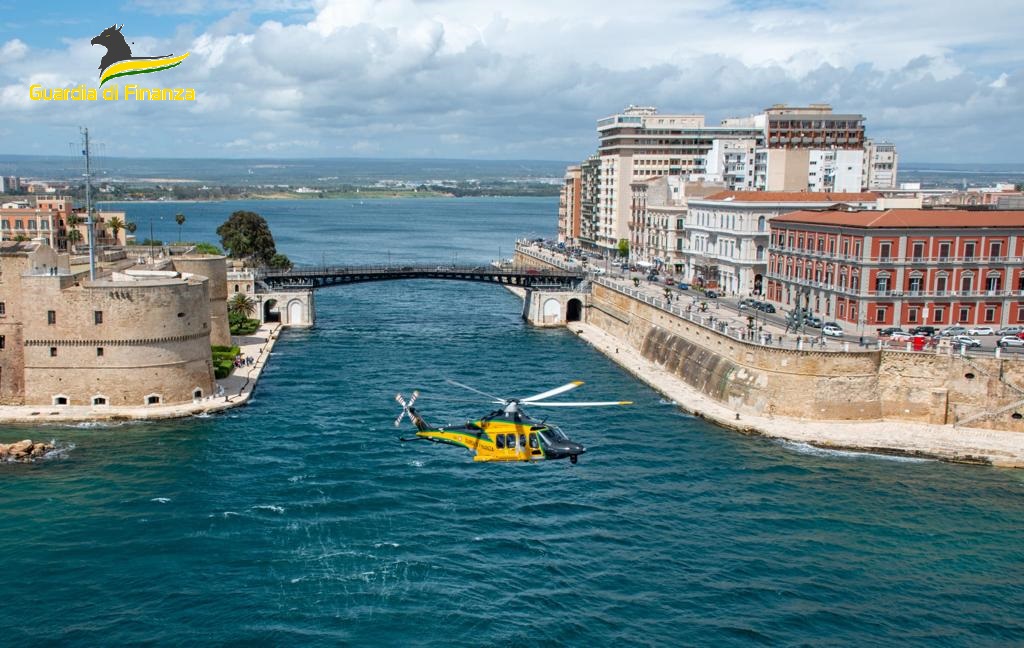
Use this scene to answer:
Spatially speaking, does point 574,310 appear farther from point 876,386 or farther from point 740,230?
point 876,386

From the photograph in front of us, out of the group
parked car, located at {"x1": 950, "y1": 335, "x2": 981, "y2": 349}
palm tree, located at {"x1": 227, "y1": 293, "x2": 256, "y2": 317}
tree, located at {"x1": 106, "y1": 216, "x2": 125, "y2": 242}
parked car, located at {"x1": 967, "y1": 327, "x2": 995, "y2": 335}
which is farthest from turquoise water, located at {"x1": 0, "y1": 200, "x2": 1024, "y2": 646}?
tree, located at {"x1": 106, "y1": 216, "x2": 125, "y2": 242}

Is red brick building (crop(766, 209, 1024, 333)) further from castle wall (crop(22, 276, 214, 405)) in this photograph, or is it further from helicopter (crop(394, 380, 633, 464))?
castle wall (crop(22, 276, 214, 405))

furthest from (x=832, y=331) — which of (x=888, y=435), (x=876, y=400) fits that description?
(x=888, y=435)

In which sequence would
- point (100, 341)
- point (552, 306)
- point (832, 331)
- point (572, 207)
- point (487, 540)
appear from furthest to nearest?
point (572, 207) → point (552, 306) → point (832, 331) → point (100, 341) → point (487, 540)

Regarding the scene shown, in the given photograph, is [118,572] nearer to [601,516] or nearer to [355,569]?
[355,569]

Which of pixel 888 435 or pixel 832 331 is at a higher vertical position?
pixel 832 331
